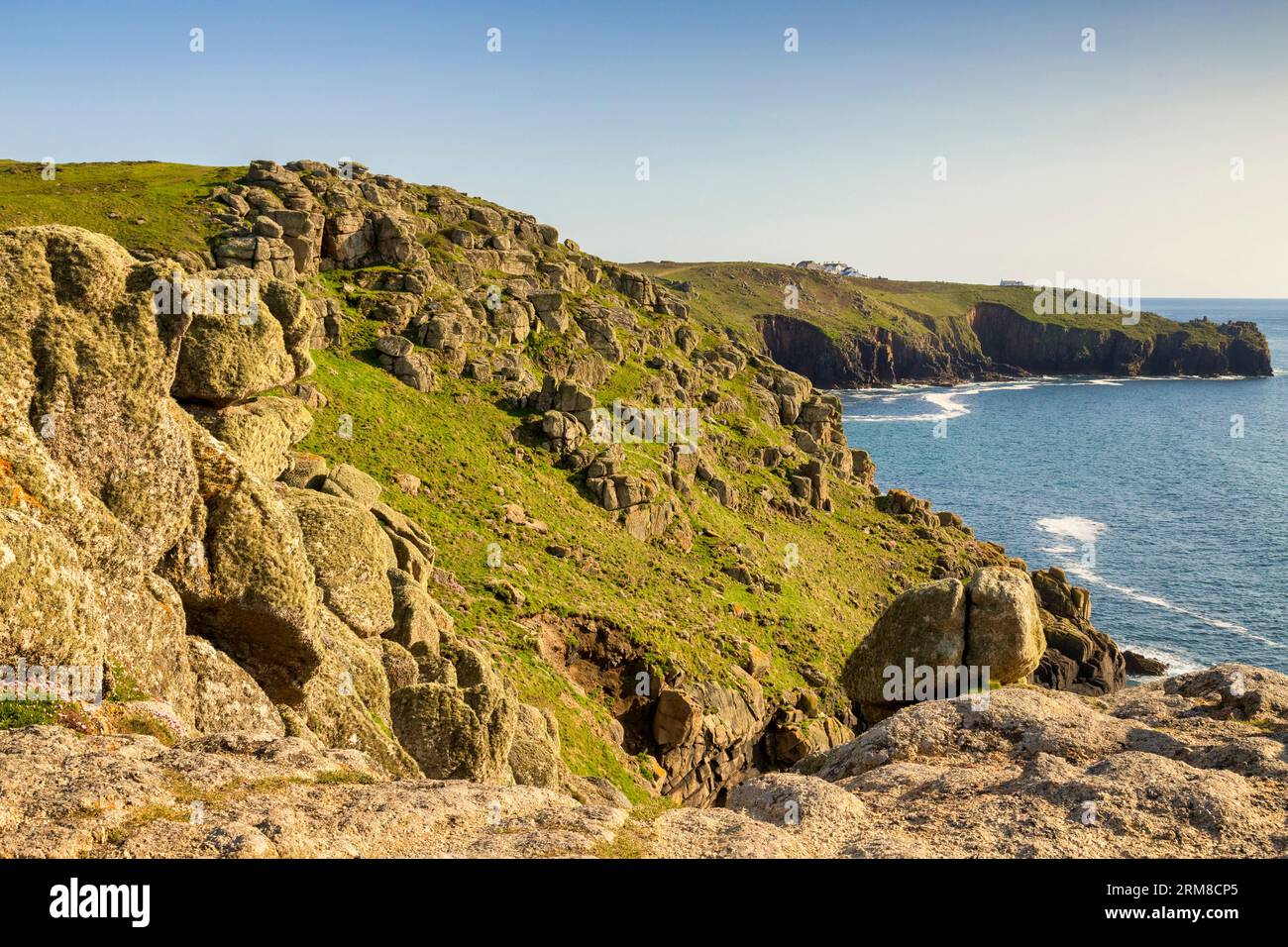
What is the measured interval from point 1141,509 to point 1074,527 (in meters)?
17.1

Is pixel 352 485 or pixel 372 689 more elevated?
pixel 352 485

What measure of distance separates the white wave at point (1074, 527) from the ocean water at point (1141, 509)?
309 mm

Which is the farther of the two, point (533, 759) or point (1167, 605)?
point (1167, 605)

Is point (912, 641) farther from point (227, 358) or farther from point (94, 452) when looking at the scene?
point (94, 452)

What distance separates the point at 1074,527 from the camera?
117812 millimetres

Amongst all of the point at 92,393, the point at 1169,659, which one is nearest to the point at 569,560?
the point at 92,393

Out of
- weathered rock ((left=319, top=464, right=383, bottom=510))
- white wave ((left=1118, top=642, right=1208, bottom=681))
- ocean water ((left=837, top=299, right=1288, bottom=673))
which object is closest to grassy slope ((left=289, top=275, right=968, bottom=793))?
weathered rock ((left=319, top=464, right=383, bottom=510))

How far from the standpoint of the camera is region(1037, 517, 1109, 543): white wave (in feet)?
373

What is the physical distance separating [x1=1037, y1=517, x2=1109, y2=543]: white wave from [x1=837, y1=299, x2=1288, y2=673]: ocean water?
0.31 m

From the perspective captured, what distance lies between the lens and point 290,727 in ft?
59.2

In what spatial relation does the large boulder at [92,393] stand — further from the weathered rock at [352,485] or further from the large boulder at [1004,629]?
the large boulder at [1004,629]
